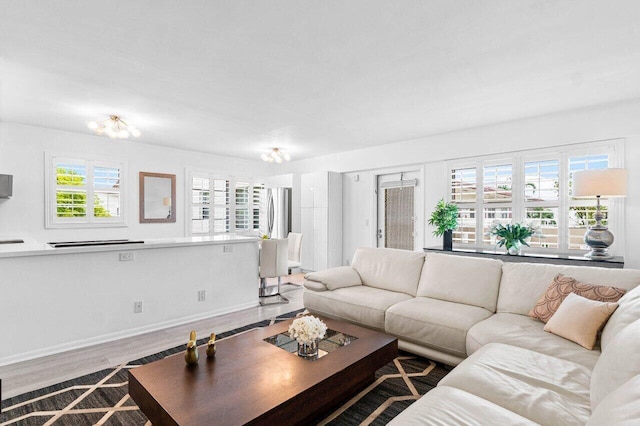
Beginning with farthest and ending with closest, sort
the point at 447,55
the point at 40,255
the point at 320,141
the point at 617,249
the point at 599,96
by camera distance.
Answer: the point at 320,141 < the point at 617,249 < the point at 599,96 < the point at 40,255 < the point at 447,55


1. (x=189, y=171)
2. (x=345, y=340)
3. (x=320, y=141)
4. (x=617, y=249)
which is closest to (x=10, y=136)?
(x=189, y=171)

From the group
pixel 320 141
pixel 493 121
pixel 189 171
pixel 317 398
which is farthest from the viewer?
pixel 189 171

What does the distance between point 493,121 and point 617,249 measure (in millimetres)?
2101

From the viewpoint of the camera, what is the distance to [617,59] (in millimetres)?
2730

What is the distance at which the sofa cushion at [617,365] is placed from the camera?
48.8 inches

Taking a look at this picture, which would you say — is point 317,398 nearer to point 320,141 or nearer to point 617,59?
point 617,59

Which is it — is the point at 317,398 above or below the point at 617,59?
below

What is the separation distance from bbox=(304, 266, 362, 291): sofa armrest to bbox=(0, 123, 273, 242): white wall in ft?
12.3

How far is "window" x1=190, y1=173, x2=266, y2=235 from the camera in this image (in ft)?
21.5

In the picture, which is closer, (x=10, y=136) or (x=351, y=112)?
(x=351, y=112)

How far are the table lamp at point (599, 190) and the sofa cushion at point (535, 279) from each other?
1298 mm

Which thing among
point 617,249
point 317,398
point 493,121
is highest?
point 493,121

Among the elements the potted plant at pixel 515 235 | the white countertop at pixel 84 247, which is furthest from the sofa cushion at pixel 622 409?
the white countertop at pixel 84 247

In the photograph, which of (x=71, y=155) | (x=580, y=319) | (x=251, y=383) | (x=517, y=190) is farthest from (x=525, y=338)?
(x=71, y=155)
